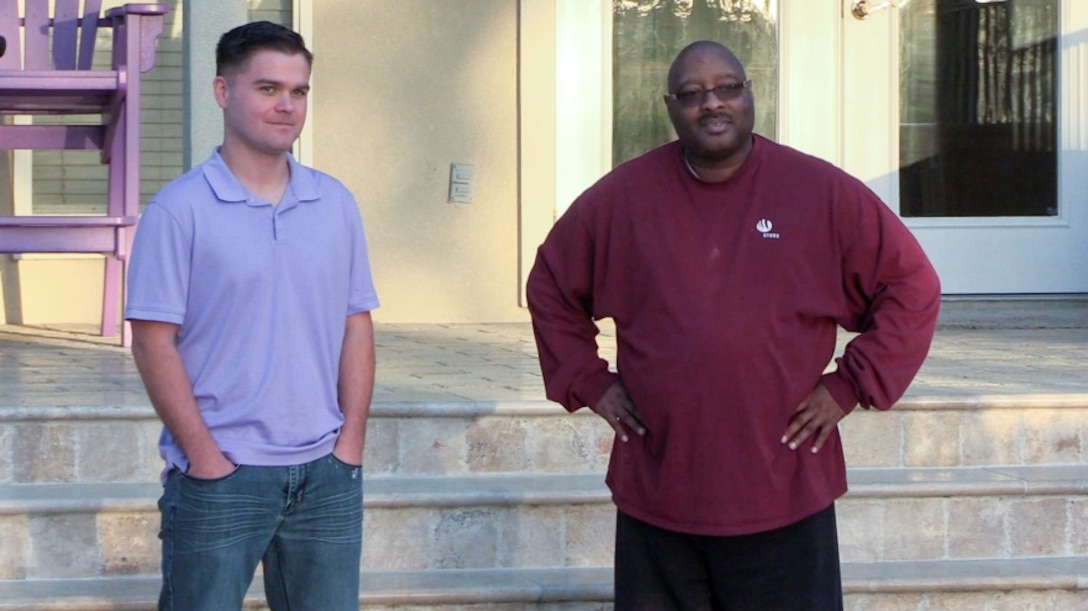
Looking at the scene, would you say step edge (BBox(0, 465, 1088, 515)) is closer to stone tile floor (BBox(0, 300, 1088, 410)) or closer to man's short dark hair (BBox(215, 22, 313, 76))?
stone tile floor (BBox(0, 300, 1088, 410))

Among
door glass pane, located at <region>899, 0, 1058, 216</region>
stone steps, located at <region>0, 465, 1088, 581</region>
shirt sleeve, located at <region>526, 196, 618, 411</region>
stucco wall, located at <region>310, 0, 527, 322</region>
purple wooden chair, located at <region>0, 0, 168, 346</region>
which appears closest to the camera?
shirt sleeve, located at <region>526, 196, 618, 411</region>

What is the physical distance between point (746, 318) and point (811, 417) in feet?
0.73

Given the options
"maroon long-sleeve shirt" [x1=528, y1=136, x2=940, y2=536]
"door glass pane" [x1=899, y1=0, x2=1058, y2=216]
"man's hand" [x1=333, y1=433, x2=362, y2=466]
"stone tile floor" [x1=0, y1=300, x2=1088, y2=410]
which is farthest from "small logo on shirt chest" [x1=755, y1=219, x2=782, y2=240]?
"door glass pane" [x1=899, y1=0, x2=1058, y2=216]

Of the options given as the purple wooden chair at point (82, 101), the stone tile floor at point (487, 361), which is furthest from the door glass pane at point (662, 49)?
the purple wooden chair at point (82, 101)

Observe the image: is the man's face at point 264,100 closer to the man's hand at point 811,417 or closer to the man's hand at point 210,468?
the man's hand at point 210,468

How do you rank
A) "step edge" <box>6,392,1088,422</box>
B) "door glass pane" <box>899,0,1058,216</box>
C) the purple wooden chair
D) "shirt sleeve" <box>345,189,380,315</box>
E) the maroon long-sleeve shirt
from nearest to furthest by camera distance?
the maroon long-sleeve shirt, "shirt sleeve" <box>345,189,380,315</box>, "step edge" <box>6,392,1088,422</box>, the purple wooden chair, "door glass pane" <box>899,0,1058,216</box>

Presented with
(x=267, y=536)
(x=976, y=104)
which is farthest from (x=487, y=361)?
(x=976, y=104)

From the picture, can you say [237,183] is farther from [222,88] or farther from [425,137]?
[425,137]

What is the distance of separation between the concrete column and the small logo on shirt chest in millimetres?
3311

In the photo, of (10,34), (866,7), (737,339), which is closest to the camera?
(737,339)

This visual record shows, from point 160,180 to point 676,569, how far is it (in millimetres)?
4600

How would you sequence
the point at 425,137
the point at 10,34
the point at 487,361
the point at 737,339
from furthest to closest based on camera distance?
the point at 425,137
the point at 10,34
the point at 487,361
the point at 737,339

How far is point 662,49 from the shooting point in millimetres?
7121

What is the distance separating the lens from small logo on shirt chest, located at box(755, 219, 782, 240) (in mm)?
2676
